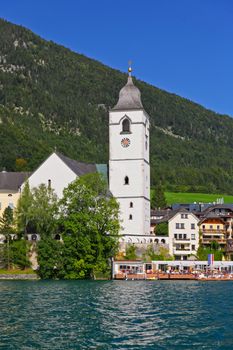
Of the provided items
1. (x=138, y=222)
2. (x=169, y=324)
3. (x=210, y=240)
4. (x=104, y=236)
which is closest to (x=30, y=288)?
(x=104, y=236)

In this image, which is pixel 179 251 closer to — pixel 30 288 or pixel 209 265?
pixel 209 265

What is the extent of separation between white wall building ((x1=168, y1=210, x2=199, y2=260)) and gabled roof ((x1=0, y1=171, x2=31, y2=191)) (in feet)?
77.8

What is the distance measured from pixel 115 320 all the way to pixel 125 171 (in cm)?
6395

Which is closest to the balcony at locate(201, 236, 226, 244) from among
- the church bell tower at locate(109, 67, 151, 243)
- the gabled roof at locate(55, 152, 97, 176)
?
the church bell tower at locate(109, 67, 151, 243)

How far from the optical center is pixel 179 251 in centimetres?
10781

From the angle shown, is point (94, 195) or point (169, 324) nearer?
point (169, 324)

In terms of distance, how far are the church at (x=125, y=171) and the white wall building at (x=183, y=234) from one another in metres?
4.50

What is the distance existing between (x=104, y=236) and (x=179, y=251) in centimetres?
2162

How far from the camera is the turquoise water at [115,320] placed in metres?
35.0

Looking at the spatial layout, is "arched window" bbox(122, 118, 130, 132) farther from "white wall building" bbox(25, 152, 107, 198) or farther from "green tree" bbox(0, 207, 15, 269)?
"green tree" bbox(0, 207, 15, 269)

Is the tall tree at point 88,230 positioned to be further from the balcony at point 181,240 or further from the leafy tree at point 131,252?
the balcony at point 181,240

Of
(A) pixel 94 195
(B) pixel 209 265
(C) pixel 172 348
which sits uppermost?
(A) pixel 94 195

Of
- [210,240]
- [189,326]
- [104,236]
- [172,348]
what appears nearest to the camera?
[172,348]

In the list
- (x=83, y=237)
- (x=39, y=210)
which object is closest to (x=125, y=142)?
(x=39, y=210)
